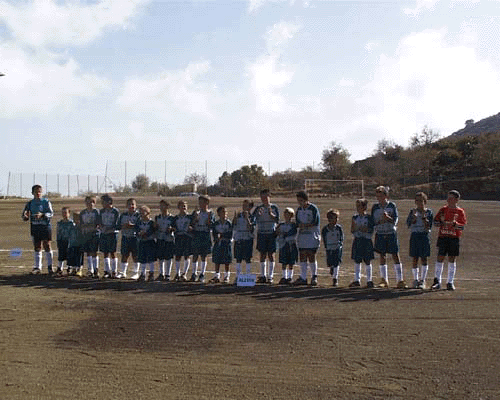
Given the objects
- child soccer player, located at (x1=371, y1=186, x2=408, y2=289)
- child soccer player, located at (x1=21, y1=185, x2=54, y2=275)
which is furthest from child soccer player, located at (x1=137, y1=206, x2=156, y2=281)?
child soccer player, located at (x1=371, y1=186, x2=408, y2=289)

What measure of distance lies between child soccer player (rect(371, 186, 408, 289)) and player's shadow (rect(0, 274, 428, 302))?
2.05 feet

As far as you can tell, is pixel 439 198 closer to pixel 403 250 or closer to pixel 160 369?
pixel 403 250

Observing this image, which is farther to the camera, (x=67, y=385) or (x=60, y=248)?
(x=60, y=248)

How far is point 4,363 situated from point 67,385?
1165 mm

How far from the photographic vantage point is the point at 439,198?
60.2 meters

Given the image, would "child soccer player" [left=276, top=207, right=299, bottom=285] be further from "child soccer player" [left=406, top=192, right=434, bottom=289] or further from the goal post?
the goal post

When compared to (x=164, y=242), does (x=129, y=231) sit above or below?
above

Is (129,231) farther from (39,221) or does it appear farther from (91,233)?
(39,221)

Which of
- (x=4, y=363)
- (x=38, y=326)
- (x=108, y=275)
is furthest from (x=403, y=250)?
(x=4, y=363)

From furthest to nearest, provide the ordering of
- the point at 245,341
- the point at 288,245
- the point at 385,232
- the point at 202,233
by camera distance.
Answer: the point at 202,233
the point at 288,245
the point at 385,232
the point at 245,341

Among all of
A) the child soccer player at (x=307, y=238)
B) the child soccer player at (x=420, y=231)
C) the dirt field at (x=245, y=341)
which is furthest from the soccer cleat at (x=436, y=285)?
the child soccer player at (x=307, y=238)

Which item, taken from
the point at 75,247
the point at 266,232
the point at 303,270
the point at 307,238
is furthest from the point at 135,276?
the point at 307,238

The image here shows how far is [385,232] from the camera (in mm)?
11930

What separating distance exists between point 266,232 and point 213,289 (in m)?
1.83
